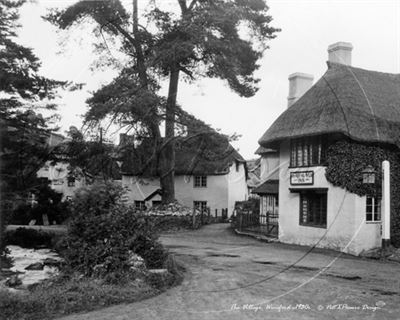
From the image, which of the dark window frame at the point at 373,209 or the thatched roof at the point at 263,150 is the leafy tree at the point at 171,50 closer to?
the thatched roof at the point at 263,150

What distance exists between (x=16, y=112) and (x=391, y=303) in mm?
12131

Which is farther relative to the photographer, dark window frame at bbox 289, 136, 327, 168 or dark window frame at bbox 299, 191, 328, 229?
dark window frame at bbox 299, 191, 328, 229

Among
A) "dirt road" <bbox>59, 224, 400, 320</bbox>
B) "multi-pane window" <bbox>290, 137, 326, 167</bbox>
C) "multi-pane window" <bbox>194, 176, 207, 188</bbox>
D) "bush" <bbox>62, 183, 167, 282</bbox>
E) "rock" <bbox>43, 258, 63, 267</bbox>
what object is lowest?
"dirt road" <bbox>59, 224, 400, 320</bbox>

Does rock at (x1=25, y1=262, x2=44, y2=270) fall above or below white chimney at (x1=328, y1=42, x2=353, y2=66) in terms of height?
below

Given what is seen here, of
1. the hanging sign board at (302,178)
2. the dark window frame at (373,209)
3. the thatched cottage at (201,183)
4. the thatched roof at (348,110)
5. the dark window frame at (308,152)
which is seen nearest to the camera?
the thatched roof at (348,110)

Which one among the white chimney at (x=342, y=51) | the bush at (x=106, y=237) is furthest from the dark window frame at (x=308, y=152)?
the bush at (x=106, y=237)

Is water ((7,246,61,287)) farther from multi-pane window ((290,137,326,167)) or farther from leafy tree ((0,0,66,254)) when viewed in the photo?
multi-pane window ((290,137,326,167))

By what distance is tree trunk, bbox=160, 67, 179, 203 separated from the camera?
25.4m

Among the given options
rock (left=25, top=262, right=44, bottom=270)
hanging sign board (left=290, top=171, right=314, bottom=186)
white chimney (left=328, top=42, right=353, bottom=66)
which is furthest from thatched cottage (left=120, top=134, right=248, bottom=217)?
rock (left=25, top=262, right=44, bottom=270)

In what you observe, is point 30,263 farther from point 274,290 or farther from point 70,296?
point 274,290

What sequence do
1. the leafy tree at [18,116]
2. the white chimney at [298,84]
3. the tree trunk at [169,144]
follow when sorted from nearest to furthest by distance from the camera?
the leafy tree at [18,116]
the white chimney at [298,84]
the tree trunk at [169,144]

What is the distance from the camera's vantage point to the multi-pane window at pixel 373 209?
17.6 metres

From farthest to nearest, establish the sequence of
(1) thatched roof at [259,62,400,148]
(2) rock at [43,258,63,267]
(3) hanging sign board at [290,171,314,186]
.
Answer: (3) hanging sign board at [290,171,314,186] < (1) thatched roof at [259,62,400,148] < (2) rock at [43,258,63,267]

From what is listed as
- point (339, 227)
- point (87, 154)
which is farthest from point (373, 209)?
point (87, 154)
